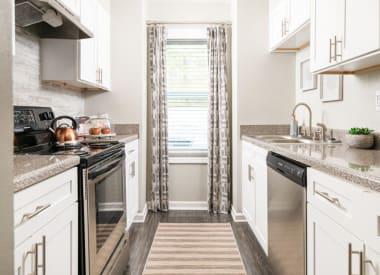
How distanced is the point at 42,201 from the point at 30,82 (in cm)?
156

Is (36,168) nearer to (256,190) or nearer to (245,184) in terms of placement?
(256,190)

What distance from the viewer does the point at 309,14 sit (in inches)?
99.9

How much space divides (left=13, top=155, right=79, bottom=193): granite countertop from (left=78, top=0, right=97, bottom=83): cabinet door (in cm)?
142

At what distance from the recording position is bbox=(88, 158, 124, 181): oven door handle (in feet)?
6.05

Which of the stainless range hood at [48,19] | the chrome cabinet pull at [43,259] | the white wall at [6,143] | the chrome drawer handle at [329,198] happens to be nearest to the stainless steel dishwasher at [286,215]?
the chrome drawer handle at [329,198]

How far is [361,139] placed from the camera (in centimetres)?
211

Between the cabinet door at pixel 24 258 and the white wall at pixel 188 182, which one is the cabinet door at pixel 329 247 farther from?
the white wall at pixel 188 182

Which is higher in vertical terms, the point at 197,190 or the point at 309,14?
the point at 309,14

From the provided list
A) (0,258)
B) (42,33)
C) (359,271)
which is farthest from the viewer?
(42,33)

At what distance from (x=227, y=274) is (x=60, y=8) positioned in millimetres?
2057

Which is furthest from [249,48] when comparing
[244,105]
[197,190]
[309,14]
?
[197,190]

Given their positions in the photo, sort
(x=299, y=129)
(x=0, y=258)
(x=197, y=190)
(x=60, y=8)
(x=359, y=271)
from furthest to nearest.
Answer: (x=197, y=190) → (x=299, y=129) → (x=60, y=8) → (x=359, y=271) → (x=0, y=258)

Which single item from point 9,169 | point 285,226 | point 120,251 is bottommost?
point 120,251

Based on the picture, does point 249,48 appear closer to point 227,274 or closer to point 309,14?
point 309,14
